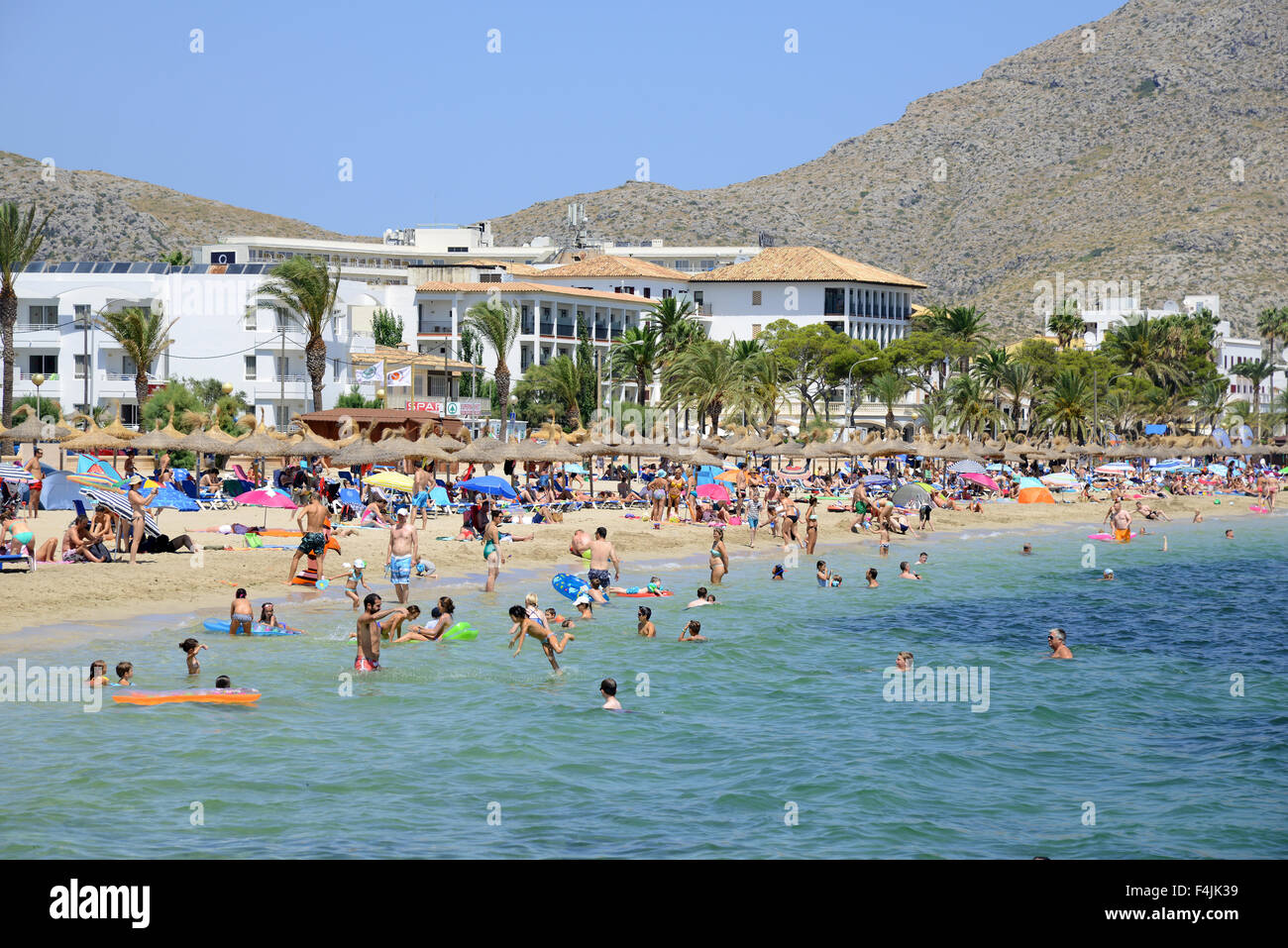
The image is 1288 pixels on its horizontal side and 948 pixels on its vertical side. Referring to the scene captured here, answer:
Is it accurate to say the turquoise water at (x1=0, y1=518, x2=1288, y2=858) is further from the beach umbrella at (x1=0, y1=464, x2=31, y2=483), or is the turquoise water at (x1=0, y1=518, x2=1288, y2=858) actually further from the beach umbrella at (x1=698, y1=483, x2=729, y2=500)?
the beach umbrella at (x1=698, y1=483, x2=729, y2=500)

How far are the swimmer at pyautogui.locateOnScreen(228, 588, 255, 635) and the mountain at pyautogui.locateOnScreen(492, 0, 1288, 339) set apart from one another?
10565cm

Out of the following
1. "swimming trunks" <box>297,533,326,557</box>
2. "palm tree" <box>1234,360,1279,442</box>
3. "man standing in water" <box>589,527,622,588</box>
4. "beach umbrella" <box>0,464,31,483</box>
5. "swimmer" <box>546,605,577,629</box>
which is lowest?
"swimmer" <box>546,605,577,629</box>

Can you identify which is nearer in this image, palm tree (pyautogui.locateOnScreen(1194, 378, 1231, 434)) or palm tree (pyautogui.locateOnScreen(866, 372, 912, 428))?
palm tree (pyautogui.locateOnScreen(866, 372, 912, 428))

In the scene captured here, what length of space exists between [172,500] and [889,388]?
167 feet

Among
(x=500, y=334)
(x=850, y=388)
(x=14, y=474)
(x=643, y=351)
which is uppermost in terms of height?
(x=500, y=334)

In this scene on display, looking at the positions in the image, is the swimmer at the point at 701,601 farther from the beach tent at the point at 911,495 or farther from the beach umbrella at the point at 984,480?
the beach umbrella at the point at 984,480

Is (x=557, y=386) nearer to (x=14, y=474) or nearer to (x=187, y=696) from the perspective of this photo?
(x=14, y=474)

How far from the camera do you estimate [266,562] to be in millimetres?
24516

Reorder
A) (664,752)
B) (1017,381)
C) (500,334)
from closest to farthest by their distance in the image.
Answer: (664,752) < (500,334) < (1017,381)

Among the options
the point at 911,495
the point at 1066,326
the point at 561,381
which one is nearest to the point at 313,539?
the point at 911,495

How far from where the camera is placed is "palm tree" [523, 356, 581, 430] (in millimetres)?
69688

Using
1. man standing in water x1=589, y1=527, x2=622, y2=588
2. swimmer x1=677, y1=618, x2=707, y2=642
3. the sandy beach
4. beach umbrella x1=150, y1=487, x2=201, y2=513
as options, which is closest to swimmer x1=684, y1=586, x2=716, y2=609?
man standing in water x1=589, y1=527, x2=622, y2=588
